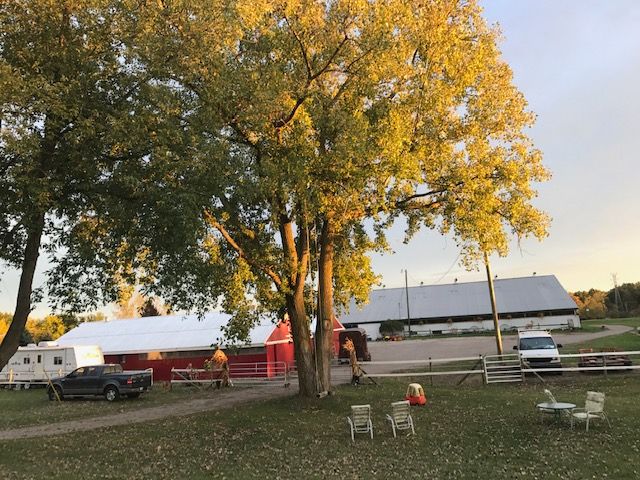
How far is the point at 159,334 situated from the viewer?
37.5 meters

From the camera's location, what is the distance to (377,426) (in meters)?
13.7

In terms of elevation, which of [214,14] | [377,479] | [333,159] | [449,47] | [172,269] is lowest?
[377,479]

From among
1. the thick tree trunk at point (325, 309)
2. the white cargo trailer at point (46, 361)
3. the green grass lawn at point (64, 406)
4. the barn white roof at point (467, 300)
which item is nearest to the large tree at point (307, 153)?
the thick tree trunk at point (325, 309)

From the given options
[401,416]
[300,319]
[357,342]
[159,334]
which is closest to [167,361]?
[159,334]

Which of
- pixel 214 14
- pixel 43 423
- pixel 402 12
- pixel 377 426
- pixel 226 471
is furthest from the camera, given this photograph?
pixel 43 423

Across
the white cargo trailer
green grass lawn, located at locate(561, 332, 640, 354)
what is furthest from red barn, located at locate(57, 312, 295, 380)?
green grass lawn, located at locate(561, 332, 640, 354)

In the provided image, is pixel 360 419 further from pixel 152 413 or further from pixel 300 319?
pixel 152 413

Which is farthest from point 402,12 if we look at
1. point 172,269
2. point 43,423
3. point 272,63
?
point 43,423

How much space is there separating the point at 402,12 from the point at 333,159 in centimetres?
465

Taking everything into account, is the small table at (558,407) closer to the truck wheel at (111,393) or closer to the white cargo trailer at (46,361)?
the truck wheel at (111,393)

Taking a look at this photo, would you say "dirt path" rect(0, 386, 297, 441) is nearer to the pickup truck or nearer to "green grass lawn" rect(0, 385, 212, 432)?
"green grass lawn" rect(0, 385, 212, 432)

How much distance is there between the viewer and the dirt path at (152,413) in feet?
55.8

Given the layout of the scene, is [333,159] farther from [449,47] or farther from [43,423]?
[43,423]

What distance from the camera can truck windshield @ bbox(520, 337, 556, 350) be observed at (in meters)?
25.3
